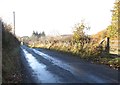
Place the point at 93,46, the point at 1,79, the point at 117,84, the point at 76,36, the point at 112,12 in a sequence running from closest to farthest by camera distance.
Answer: the point at 1,79
the point at 117,84
the point at 93,46
the point at 76,36
the point at 112,12

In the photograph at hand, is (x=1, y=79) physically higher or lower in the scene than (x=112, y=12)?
lower

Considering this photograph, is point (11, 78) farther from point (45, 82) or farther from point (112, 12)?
point (112, 12)

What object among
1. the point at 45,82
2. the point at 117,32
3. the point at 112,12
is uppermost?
the point at 112,12

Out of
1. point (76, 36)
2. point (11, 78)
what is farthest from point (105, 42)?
point (11, 78)

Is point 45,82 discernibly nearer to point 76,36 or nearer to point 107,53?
point 107,53

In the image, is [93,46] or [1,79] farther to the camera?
[93,46]

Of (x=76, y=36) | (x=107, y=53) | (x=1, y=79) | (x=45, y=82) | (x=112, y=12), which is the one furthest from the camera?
(x=112, y=12)

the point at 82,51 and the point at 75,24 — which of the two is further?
the point at 75,24

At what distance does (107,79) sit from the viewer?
13.7 meters

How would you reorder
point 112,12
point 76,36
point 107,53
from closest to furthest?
point 107,53 → point 76,36 → point 112,12

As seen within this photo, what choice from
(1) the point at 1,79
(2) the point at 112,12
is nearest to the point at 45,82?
(1) the point at 1,79

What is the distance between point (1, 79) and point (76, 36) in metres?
28.2

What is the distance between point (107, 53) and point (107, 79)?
12755 mm

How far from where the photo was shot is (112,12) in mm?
43281
